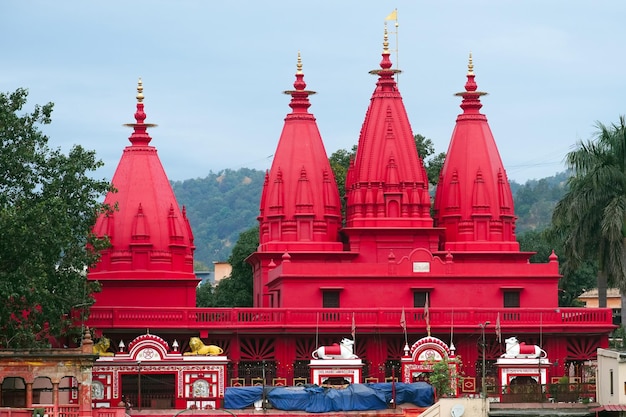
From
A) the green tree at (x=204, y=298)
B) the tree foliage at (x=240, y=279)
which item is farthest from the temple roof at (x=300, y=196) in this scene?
the green tree at (x=204, y=298)

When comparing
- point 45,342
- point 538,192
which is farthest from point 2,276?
point 538,192

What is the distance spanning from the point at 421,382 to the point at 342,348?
264 cm

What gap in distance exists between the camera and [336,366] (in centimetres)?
5641

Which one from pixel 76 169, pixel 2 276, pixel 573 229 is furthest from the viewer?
pixel 573 229

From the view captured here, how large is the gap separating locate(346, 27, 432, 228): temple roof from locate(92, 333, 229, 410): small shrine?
8952mm

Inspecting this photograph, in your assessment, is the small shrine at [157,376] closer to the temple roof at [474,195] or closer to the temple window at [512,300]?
the temple window at [512,300]

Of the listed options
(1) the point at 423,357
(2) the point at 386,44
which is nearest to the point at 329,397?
(1) the point at 423,357

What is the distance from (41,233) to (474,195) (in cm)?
1709

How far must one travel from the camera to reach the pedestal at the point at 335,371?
56375 mm

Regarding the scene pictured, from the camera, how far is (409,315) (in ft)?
192

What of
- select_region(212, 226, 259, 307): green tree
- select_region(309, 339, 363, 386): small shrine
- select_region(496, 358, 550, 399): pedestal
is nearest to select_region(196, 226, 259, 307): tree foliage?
select_region(212, 226, 259, 307): green tree

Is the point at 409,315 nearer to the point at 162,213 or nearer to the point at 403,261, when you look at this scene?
the point at 403,261

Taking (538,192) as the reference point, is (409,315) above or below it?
below

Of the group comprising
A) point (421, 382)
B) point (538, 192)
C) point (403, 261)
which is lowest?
point (421, 382)
